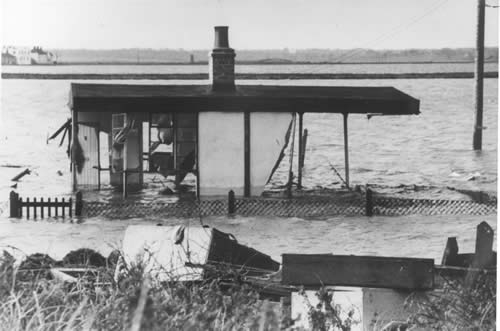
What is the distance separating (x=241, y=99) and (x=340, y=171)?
962 mm

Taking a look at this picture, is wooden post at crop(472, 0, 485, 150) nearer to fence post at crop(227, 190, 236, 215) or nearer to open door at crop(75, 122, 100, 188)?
fence post at crop(227, 190, 236, 215)

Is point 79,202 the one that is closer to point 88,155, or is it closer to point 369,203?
point 88,155

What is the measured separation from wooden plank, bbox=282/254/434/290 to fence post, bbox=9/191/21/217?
209cm

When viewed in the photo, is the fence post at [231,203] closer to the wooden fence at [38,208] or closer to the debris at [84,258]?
the debris at [84,258]

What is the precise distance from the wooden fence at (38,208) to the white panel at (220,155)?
1.02 metres

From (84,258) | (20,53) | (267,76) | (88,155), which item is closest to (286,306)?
(84,258)

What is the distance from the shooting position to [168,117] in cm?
818

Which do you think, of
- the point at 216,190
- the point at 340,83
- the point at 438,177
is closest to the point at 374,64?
the point at 340,83

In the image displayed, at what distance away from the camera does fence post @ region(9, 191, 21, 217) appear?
7.46m

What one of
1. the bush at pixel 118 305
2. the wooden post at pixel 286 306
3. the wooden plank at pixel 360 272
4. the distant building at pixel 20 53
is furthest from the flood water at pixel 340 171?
the bush at pixel 118 305

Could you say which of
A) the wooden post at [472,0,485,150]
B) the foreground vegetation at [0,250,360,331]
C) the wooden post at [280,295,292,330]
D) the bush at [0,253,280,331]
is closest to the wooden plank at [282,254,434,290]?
the wooden post at [280,295,292,330]

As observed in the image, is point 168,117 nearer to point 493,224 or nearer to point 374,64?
point 374,64

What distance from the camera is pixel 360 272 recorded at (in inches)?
265

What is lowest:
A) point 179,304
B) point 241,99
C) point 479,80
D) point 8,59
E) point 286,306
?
point 286,306
